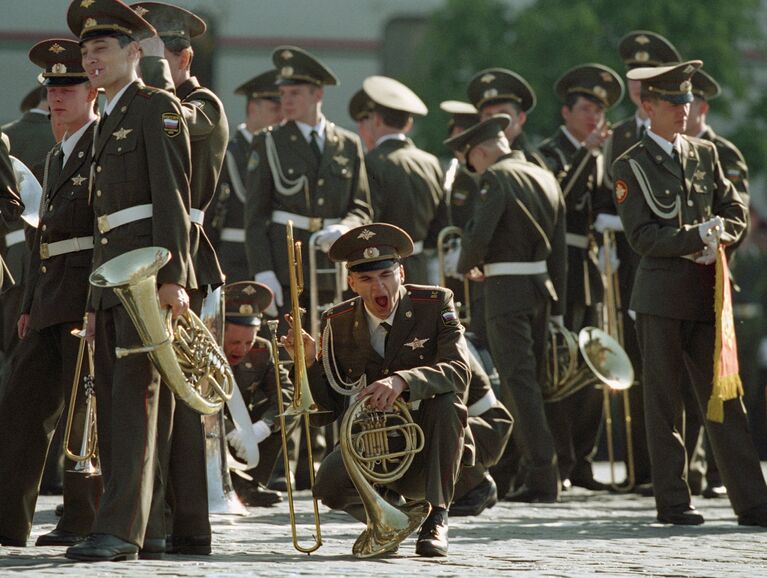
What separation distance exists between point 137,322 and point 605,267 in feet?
17.8

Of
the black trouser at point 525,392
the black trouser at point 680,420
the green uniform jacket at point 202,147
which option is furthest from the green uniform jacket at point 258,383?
the green uniform jacket at point 202,147

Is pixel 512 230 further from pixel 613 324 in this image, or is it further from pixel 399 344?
pixel 399 344

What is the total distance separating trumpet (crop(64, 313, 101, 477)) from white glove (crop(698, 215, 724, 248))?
319cm

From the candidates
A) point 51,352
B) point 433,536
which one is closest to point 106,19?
point 51,352

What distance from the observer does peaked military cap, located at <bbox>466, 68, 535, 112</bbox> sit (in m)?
13.2

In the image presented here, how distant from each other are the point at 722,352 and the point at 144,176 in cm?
336

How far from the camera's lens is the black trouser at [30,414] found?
8.40 m

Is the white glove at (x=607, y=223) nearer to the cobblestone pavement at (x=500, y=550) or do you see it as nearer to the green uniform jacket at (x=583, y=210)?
the green uniform jacket at (x=583, y=210)

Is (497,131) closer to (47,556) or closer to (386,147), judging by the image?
(386,147)

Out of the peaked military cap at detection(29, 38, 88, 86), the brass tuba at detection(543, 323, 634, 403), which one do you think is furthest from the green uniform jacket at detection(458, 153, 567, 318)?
the peaked military cap at detection(29, 38, 88, 86)

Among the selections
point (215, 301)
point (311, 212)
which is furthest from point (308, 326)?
point (215, 301)

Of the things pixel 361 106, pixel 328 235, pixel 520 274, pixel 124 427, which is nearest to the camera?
pixel 124 427

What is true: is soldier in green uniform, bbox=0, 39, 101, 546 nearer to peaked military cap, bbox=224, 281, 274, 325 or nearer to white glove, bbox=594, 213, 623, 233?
peaked military cap, bbox=224, 281, 274, 325

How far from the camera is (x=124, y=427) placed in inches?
308
